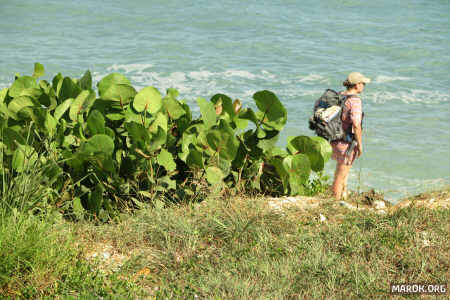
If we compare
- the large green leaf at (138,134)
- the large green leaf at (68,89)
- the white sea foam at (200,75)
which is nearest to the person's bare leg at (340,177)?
the large green leaf at (138,134)

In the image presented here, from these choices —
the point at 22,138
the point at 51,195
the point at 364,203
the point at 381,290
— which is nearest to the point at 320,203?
the point at 364,203

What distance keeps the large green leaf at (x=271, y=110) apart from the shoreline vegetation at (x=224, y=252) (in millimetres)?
696

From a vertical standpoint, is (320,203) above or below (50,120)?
below

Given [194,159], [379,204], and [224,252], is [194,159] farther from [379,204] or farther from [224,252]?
[379,204]

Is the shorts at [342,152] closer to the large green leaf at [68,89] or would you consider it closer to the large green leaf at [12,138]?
the large green leaf at [68,89]

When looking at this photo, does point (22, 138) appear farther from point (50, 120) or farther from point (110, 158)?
point (110, 158)

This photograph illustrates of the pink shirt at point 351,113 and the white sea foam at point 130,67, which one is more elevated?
the pink shirt at point 351,113

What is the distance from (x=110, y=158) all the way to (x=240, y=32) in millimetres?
15726

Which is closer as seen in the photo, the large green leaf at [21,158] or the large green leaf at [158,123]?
the large green leaf at [21,158]

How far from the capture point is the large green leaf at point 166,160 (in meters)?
4.38

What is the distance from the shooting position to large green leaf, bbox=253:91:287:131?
15.0 ft

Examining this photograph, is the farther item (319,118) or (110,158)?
(319,118)

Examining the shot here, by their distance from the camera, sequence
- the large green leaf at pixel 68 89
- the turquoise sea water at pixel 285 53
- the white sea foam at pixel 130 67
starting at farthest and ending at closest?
the white sea foam at pixel 130 67, the turquoise sea water at pixel 285 53, the large green leaf at pixel 68 89

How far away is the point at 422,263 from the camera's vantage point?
357 centimetres
